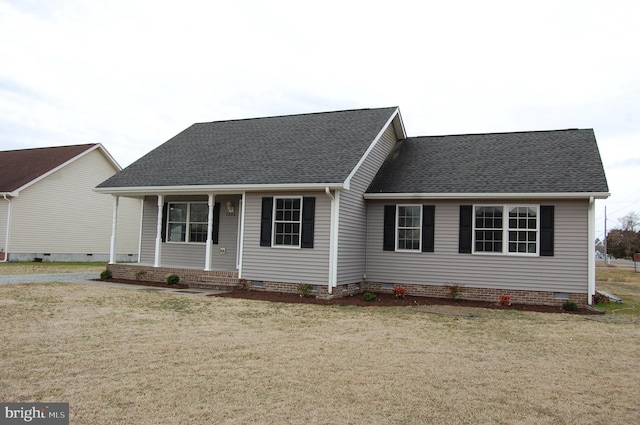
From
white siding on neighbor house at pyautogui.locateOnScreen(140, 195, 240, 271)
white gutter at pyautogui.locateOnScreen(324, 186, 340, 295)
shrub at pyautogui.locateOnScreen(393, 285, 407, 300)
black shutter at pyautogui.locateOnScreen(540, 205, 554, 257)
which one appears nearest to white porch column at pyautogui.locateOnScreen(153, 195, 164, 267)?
white siding on neighbor house at pyautogui.locateOnScreen(140, 195, 240, 271)

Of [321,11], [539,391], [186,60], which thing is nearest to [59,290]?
[186,60]

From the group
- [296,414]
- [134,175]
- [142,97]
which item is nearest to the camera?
[296,414]

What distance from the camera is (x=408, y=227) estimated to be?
15.1 meters

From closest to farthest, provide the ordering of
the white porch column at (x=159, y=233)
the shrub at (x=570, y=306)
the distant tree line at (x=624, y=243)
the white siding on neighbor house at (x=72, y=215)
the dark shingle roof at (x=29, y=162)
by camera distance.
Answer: the shrub at (x=570, y=306)
the white porch column at (x=159, y=233)
the white siding on neighbor house at (x=72, y=215)
the dark shingle roof at (x=29, y=162)
the distant tree line at (x=624, y=243)

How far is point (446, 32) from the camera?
48.7ft

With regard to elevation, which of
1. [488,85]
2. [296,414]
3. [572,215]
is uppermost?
[488,85]

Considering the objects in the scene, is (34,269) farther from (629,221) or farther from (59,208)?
(629,221)

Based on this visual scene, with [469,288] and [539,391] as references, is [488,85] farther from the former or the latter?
[539,391]

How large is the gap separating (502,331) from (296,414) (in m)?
6.01

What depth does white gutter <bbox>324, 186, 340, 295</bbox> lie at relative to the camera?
13562mm

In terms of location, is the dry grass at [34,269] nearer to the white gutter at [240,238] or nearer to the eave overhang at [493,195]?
the white gutter at [240,238]

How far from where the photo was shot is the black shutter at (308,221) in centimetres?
1388

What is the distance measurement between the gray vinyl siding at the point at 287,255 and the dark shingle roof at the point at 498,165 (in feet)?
7.87

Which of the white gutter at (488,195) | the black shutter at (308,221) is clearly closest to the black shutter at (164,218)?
the black shutter at (308,221)
